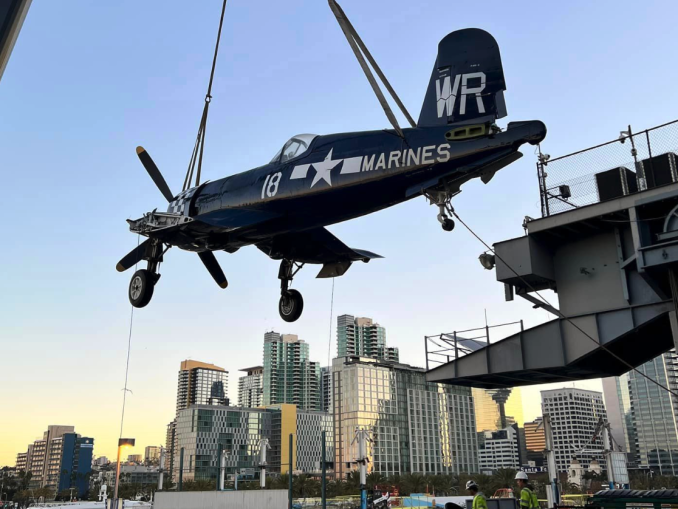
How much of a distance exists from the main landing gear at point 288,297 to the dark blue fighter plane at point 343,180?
0.03 meters

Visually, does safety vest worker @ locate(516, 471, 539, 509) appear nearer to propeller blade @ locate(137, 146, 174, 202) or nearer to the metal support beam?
the metal support beam

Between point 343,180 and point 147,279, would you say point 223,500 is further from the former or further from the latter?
point 343,180

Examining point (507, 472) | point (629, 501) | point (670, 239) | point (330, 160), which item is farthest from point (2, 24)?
point (507, 472)

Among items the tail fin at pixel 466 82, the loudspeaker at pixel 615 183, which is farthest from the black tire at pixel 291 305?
the loudspeaker at pixel 615 183

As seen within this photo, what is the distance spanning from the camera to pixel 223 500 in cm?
3350

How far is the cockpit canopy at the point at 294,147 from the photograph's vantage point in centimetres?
1484

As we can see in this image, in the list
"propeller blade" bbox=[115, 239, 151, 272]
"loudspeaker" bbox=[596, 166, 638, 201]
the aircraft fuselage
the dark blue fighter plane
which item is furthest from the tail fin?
"propeller blade" bbox=[115, 239, 151, 272]

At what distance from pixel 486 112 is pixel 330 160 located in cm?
391

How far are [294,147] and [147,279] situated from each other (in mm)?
6658

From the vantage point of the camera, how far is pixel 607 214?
565 inches

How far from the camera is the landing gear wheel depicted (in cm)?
1171

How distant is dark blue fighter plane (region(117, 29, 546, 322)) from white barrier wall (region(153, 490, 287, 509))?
57.8 feet

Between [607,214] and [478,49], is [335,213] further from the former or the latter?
[607,214]

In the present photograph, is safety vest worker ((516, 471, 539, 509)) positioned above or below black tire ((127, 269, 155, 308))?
below
